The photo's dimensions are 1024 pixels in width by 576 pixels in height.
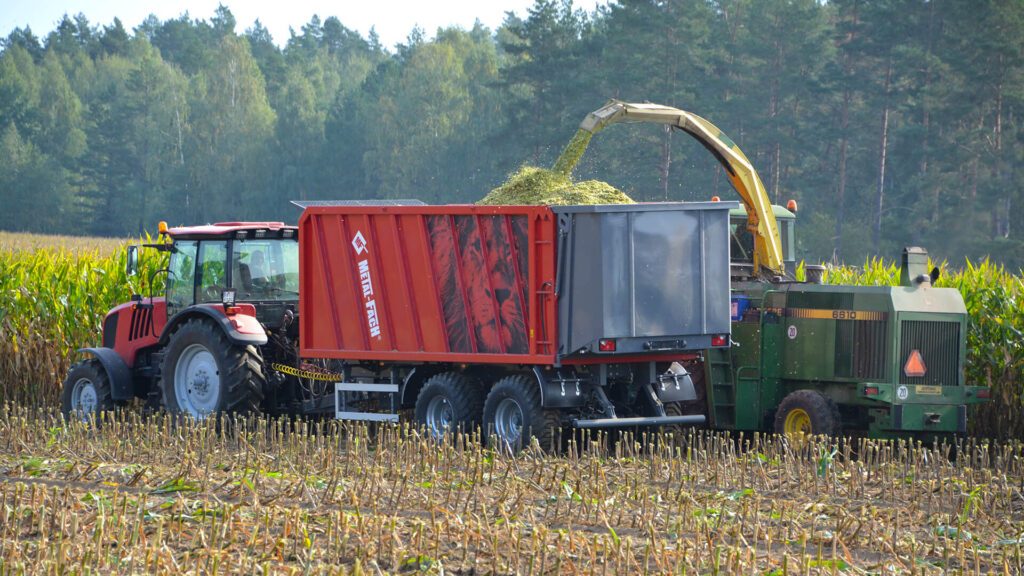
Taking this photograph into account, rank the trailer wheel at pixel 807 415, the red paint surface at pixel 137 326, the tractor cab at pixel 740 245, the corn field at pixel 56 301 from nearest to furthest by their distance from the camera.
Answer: the trailer wheel at pixel 807 415, the tractor cab at pixel 740 245, the red paint surface at pixel 137 326, the corn field at pixel 56 301

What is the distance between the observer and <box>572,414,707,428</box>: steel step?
10312mm

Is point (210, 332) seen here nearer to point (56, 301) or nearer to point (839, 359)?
point (56, 301)

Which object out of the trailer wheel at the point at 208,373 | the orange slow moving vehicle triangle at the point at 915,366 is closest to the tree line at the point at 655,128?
the trailer wheel at the point at 208,373

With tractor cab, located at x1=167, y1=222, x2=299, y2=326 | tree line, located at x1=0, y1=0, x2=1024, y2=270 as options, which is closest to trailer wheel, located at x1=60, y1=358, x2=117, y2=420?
tractor cab, located at x1=167, y1=222, x2=299, y2=326

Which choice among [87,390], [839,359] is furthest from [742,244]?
[87,390]

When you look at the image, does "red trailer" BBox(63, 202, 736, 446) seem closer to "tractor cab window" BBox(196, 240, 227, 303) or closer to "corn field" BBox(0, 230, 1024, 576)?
"tractor cab window" BBox(196, 240, 227, 303)

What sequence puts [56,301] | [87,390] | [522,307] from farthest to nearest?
1. [56,301]
2. [87,390]
3. [522,307]

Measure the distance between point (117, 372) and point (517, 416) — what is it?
4.55m

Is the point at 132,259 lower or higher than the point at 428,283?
higher

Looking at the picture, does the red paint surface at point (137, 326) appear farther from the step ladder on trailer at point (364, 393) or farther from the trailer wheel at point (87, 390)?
the step ladder on trailer at point (364, 393)

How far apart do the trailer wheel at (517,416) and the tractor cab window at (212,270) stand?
10.5ft

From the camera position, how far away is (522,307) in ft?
34.7

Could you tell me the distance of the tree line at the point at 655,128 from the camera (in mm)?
37906

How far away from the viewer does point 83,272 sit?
626 inches
